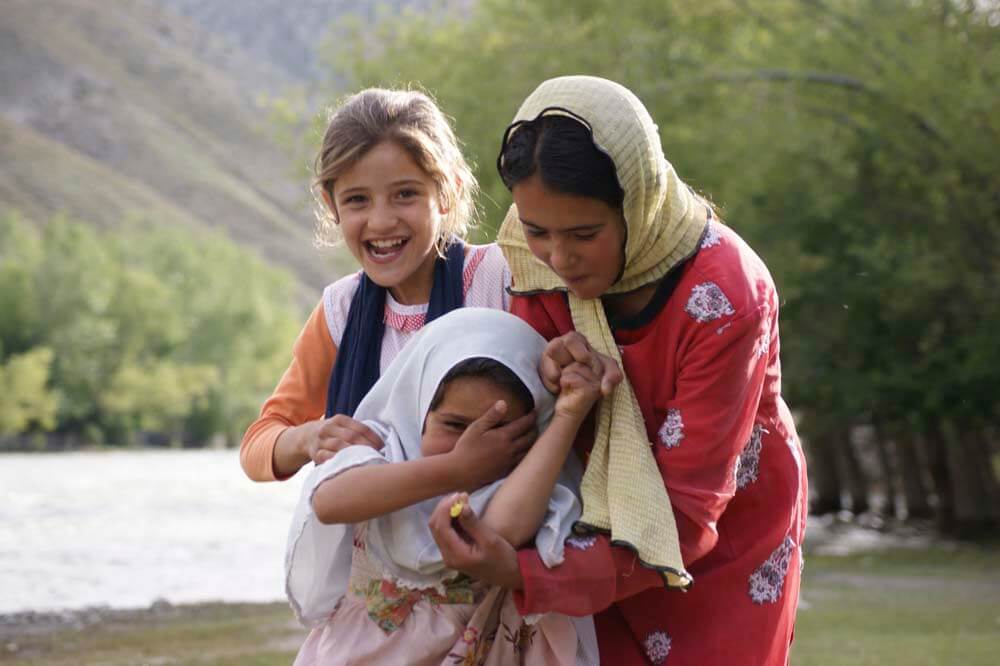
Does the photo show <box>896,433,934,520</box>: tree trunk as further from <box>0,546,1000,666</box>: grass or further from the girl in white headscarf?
the girl in white headscarf

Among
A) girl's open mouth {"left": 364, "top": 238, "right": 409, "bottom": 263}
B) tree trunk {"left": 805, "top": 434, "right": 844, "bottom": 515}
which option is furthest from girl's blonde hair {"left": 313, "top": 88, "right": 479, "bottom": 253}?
tree trunk {"left": 805, "top": 434, "right": 844, "bottom": 515}

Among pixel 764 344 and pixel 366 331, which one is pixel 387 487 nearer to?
pixel 366 331

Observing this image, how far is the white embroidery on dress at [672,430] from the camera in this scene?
9.70ft

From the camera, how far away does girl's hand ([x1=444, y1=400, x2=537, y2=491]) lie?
2908 mm

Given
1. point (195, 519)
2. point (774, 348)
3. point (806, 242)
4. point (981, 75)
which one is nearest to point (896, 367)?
point (806, 242)

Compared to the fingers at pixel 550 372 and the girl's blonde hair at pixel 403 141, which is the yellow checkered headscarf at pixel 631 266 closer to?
the fingers at pixel 550 372

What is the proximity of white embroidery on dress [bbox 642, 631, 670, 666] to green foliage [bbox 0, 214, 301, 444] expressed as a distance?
73400 mm

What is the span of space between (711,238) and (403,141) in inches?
34.6

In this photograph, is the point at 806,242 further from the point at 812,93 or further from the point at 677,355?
the point at 677,355

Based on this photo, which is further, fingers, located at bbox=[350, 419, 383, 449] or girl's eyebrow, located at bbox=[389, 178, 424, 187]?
girl's eyebrow, located at bbox=[389, 178, 424, 187]

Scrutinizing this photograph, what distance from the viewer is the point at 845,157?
766 inches

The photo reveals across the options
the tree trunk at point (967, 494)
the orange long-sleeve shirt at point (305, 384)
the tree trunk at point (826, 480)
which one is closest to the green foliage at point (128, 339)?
the tree trunk at point (826, 480)

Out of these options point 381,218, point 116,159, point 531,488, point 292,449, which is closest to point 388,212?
point 381,218

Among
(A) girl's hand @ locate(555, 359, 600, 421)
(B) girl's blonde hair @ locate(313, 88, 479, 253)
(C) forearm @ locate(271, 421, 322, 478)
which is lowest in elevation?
(C) forearm @ locate(271, 421, 322, 478)
